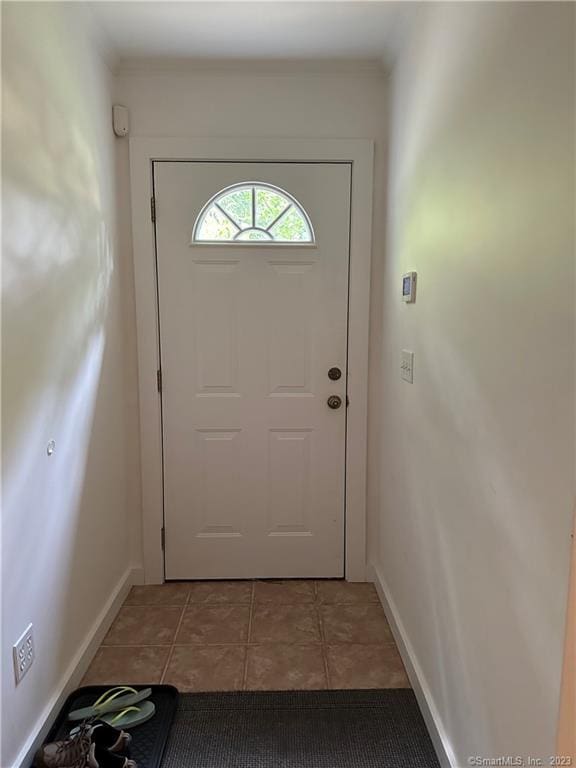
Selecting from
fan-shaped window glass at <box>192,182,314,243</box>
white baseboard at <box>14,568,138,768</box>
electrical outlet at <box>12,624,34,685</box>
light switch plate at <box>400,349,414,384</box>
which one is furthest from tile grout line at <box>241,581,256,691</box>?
fan-shaped window glass at <box>192,182,314,243</box>

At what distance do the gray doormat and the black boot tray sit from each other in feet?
Answer: 0.10

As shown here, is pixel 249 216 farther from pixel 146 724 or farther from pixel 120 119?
pixel 146 724

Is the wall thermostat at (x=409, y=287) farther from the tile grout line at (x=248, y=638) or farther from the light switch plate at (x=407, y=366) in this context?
the tile grout line at (x=248, y=638)

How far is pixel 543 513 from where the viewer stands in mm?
888

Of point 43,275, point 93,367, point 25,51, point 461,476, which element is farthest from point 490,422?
point 25,51

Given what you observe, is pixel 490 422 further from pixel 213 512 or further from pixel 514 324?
pixel 213 512

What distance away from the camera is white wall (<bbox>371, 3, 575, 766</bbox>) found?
0.85 meters

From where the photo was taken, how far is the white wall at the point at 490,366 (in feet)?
2.80

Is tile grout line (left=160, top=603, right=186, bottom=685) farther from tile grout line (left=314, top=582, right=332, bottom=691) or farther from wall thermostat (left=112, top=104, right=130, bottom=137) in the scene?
wall thermostat (left=112, top=104, right=130, bottom=137)

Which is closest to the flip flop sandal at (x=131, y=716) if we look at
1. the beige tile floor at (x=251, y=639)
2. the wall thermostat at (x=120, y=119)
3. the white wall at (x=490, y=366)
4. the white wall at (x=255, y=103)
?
the beige tile floor at (x=251, y=639)

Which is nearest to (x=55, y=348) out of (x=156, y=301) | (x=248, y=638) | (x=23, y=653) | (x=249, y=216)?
(x=156, y=301)

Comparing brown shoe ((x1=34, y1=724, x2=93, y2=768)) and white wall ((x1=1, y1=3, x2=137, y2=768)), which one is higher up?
white wall ((x1=1, y1=3, x2=137, y2=768))

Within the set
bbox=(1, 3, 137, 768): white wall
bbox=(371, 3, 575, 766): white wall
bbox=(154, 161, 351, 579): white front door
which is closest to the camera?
bbox=(371, 3, 575, 766): white wall

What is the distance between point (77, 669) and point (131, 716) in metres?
0.29
